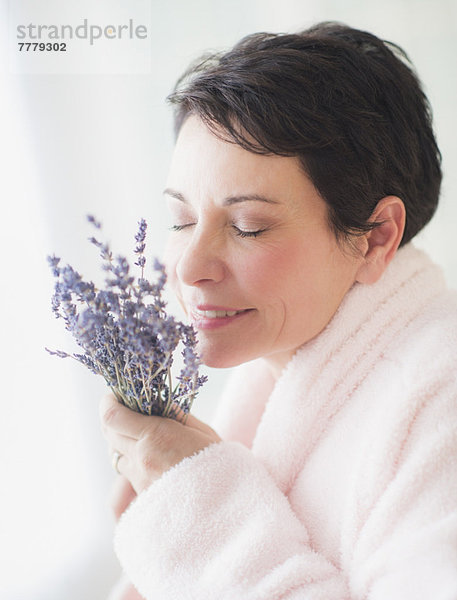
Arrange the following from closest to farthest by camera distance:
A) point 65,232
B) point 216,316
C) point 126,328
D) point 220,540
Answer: point 126,328, point 220,540, point 216,316, point 65,232

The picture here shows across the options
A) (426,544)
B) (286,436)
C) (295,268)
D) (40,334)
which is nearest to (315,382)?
(286,436)

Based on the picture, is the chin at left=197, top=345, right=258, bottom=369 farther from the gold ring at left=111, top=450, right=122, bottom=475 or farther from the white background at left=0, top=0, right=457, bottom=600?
the white background at left=0, top=0, right=457, bottom=600

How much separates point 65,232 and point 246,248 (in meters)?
0.60

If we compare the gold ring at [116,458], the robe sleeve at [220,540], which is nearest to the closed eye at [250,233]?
the robe sleeve at [220,540]

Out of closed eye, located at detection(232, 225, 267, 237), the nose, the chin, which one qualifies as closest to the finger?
the chin

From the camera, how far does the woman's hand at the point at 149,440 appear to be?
2.97 feet

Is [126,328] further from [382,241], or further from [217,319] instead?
[382,241]

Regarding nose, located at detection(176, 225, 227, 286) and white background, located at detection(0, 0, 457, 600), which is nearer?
nose, located at detection(176, 225, 227, 286)

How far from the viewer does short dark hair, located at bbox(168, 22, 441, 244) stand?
2.90 feet

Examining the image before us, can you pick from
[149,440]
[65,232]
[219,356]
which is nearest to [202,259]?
[219,356]

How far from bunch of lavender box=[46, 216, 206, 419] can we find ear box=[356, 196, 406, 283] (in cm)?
38

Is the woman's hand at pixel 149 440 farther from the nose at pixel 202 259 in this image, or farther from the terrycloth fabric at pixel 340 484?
the nose at pixel 202 259

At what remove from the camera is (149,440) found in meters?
0.90

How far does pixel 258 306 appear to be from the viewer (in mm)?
935
